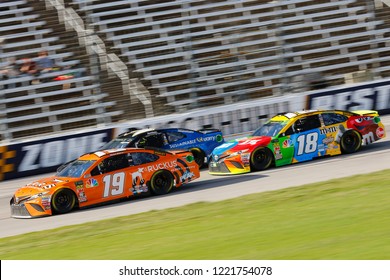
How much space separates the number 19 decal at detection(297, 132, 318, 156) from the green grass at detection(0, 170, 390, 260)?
298cm

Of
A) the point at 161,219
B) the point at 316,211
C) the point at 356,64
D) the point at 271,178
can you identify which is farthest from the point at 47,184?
the point at 356,64

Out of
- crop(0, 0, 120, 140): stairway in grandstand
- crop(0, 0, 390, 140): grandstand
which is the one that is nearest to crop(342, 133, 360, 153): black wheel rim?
crop(0, 0, 390, 140): grandstand

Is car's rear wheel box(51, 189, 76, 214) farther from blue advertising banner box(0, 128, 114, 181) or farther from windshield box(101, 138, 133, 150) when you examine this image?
blue advertising banner box(0, 128, 114, 181)

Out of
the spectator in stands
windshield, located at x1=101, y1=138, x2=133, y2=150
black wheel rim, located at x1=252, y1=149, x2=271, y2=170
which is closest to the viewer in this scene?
black wheel rim, located at x1=252, y1=149, x2=271, y2=170

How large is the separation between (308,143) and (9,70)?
1111cm

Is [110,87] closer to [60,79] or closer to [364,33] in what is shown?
[60,79]

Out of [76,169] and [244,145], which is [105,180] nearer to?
[76,169]

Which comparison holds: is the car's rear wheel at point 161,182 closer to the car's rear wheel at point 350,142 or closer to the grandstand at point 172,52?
the car's rear wheel at point 350,142

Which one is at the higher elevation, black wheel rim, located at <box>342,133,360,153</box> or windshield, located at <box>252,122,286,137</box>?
windshield, located at <box>252,122,286,137</box>

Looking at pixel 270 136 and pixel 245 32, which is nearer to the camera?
pixel 270 136

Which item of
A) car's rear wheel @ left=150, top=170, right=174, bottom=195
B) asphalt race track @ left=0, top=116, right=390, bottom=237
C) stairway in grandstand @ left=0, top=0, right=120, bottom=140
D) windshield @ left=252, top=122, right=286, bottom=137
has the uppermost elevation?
stairway in grandstand @ left=0, top=0, right=120, bottom=140

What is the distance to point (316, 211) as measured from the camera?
38.5 ft

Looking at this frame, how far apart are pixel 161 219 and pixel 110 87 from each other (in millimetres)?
12680

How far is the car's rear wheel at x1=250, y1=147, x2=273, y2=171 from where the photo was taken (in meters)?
17.8
